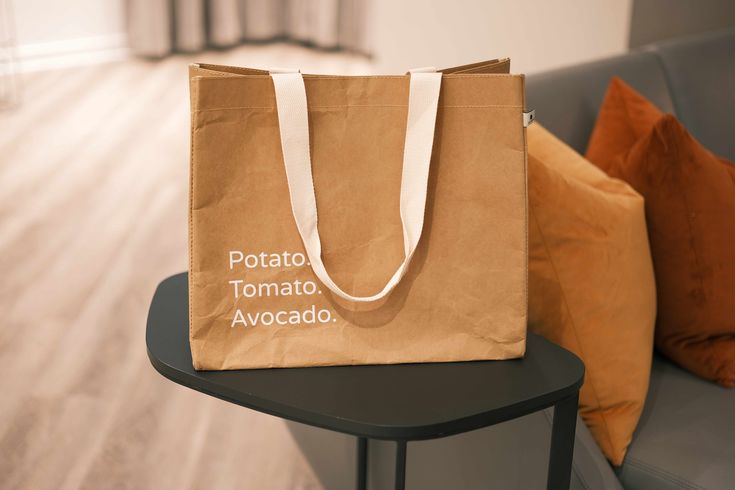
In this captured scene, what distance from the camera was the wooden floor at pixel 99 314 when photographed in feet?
5.47

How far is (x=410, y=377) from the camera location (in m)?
0.88

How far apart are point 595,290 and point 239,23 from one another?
409cm

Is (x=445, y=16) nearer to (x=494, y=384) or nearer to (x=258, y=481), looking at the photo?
(x=258, y=481)

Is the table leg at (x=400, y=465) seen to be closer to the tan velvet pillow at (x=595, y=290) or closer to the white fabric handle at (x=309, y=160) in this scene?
the tan velvet pillow at (x=595, y=290)

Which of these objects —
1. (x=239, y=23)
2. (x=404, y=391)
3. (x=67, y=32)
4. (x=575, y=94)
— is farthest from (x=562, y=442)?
(x=239, y=23)

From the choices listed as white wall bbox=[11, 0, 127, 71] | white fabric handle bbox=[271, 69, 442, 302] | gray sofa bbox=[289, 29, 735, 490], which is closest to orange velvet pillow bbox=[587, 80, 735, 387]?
gray sofa bbox=[289, 29, 735, 490]

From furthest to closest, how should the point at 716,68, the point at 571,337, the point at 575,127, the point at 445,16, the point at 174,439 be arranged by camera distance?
the point at 445,16, the point at 716,68, the point at 174,439, the point at 575,127, the point at 571,337

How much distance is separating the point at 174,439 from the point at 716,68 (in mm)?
1360

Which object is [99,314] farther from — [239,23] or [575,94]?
[239,23]

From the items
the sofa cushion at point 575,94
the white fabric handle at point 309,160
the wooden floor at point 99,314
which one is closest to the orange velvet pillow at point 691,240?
the sofa cushion at point 575,94

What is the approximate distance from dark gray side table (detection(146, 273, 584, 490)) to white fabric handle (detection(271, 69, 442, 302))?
0.09 meters

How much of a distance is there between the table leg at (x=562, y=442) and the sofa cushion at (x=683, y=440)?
0.87 feet

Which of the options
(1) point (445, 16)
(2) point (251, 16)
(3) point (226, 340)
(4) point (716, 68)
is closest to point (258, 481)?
(3) point (226, 340)

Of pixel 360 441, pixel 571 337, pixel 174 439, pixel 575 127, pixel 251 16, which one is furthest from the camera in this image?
pixel 251 16
